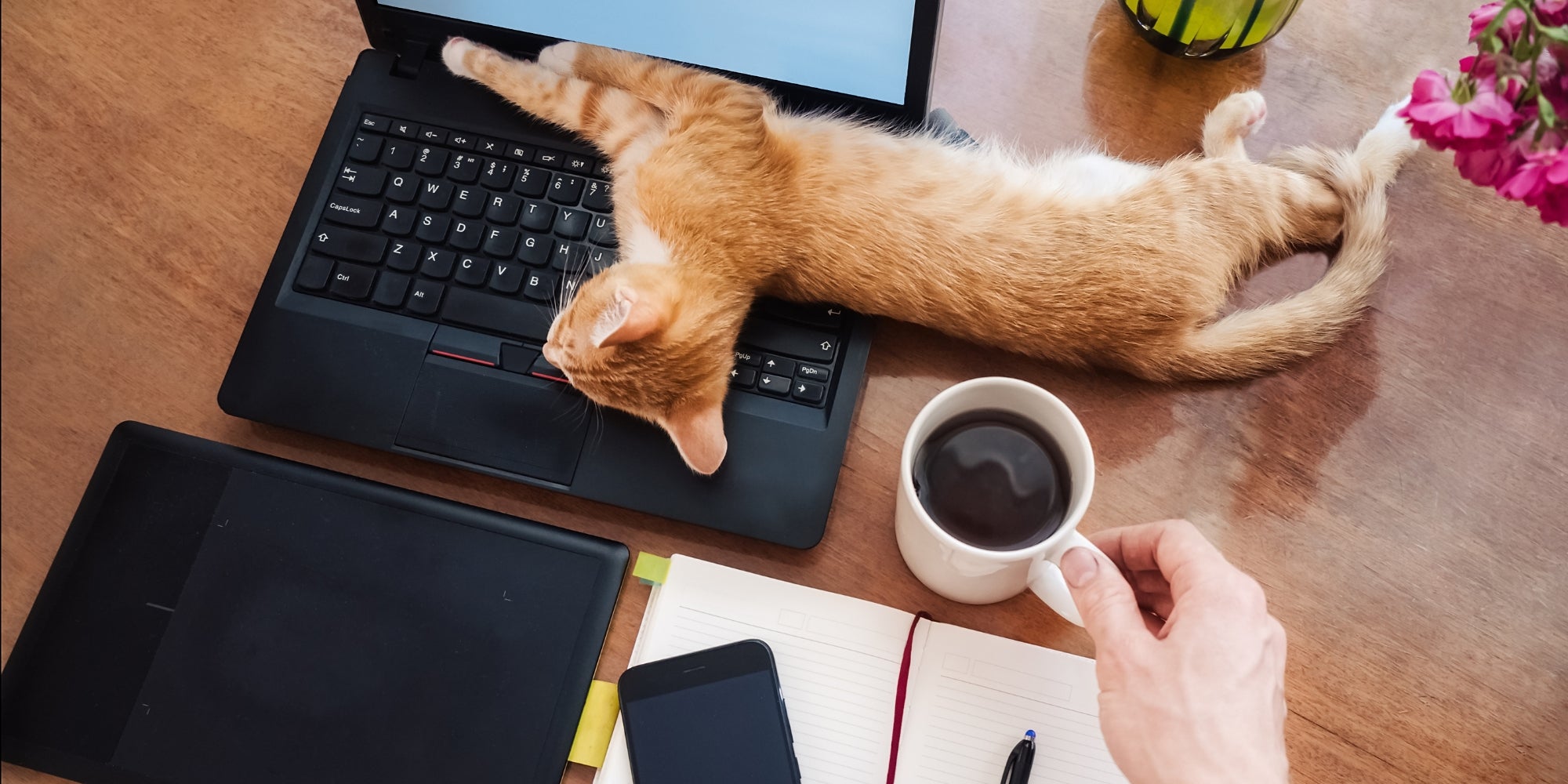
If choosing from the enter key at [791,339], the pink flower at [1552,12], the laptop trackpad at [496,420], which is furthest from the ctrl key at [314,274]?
the pink flower at [1552,12]

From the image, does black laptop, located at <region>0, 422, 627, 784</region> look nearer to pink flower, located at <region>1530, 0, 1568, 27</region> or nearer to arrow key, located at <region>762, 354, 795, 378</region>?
arrow key, located at <region>762, 354, 795, 378</region>

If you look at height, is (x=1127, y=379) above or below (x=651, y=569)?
above

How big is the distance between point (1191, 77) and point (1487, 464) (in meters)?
0.40

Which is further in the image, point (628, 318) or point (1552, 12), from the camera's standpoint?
point (628, 318)

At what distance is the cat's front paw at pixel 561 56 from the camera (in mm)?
818

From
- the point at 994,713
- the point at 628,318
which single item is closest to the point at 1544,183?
the point at 994,713

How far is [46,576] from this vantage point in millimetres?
718

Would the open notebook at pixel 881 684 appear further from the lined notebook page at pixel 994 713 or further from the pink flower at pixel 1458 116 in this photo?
the pink flower at pixel 1458 116

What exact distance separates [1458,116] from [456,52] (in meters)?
0.76

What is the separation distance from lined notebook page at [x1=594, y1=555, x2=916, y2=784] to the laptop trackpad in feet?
0.44

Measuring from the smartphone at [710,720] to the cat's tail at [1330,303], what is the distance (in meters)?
0.41

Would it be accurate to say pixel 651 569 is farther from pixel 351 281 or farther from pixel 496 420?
pixel 351 281

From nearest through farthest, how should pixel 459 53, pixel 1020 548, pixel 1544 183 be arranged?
pixel 1544 183
pixel 1020 548
pixel 459 53

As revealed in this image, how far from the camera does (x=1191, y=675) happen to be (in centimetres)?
52
